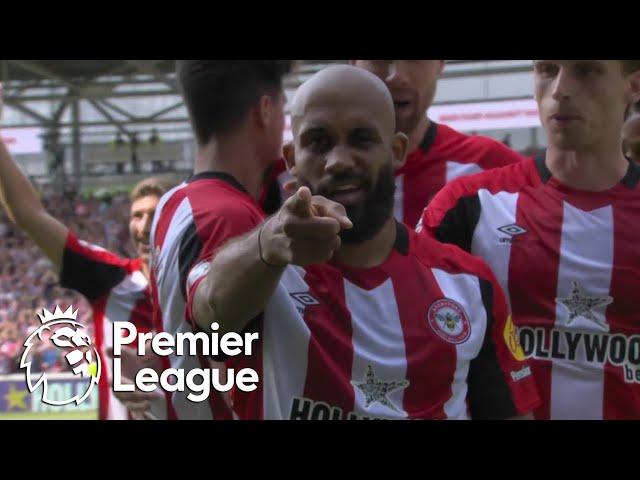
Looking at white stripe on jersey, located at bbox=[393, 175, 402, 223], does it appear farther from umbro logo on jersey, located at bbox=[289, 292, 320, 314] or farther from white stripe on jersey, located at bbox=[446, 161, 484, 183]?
umbro logo on jersey, located at bbox=[289, 292, 320, 314]

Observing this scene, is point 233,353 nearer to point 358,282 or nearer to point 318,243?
point 358,282

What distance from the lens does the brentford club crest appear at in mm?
1628

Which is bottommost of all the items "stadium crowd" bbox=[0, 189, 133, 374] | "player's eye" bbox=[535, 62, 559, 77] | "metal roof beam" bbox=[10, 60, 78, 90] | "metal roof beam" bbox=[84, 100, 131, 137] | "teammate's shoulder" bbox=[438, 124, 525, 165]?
"stadium crowd" bbox=[0, 189, 133, 374]

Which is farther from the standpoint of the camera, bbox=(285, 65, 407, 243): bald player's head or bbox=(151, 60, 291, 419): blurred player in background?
bbox=(151, 60, 291, 419): blurred player in background

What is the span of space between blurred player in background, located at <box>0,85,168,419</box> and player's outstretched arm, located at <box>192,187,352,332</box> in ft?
4.08

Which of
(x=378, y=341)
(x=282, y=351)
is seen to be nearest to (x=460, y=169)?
(x=378, y=341)

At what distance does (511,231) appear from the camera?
1.99 metres

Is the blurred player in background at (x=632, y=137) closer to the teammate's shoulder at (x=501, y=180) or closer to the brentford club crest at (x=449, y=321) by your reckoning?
the teammate's shoulder at (x=501, y=180)

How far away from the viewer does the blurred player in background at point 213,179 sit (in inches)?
68.6

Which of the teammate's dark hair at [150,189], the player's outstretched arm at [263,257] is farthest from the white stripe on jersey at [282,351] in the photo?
the teammate's dark hair at [150,189]

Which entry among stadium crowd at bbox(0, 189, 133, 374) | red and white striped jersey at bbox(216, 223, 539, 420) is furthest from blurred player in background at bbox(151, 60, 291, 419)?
stadium crowd at bbox(0, 189, 133, 374)

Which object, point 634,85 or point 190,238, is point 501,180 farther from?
point 190,238

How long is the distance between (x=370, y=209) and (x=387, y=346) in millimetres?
269

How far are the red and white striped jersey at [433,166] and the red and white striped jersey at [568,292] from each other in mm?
344
